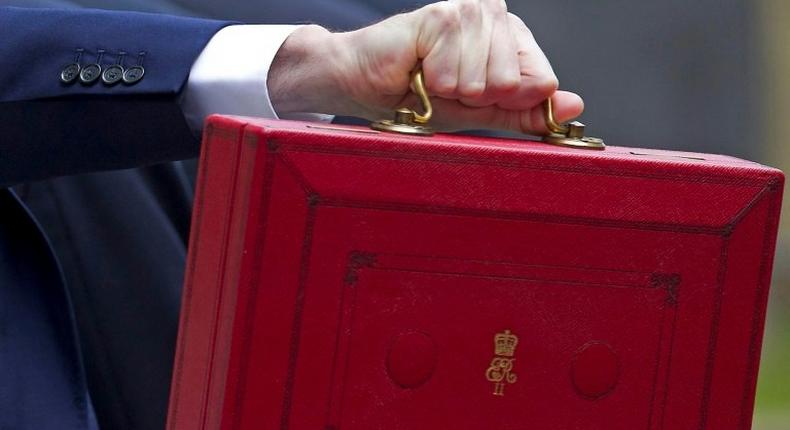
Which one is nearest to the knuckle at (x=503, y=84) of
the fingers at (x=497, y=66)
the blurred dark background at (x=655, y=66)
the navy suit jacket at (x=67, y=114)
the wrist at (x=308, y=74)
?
the fingers at (x=497, y=66)

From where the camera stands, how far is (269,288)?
2.52 feet

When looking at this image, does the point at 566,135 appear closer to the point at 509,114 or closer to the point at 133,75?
the point at 509,114

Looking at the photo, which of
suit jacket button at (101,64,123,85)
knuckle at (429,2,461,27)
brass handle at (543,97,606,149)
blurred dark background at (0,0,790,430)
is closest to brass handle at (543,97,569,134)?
brass handle at (543,97,606,149)

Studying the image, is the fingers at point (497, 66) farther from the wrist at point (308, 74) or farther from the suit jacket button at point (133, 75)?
the suit jacket button at point (133, 75)

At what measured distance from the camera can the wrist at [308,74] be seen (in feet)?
3.17

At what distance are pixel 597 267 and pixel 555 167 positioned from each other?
7cm

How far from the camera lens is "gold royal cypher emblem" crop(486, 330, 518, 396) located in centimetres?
81

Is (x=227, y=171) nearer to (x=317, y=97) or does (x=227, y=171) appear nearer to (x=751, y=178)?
(x=317, y=97)

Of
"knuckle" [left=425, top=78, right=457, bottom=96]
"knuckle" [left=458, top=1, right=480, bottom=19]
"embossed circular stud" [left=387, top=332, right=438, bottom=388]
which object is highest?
"knuckle" [left=458, top=1, right=480, bottom=19]

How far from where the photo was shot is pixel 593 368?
82 cm

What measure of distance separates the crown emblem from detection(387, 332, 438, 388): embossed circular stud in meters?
0.04

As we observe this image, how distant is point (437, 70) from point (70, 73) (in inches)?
11.6

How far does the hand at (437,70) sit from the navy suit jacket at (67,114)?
3.5 inches

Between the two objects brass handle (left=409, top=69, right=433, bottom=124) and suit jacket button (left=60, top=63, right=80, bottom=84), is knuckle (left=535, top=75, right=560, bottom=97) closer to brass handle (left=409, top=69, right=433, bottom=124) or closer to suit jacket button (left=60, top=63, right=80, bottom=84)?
brass handle (left=409, top=69, right=433, bottom=124)
